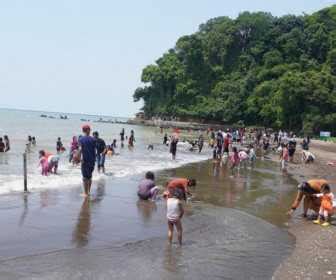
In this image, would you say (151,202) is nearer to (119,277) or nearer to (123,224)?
(123,224)

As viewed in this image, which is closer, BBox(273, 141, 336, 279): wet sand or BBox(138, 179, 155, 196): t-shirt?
BBox(273, 141, 336, 279): wet sand

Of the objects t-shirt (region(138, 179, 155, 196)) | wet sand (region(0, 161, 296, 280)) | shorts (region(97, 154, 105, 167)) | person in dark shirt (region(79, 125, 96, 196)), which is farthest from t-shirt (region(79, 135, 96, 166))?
shorts (region(97, 154, 105, 167))

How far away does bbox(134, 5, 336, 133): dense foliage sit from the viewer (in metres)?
66.2

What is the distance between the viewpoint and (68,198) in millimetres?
13062

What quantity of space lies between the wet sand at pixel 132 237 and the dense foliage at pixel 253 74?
53.7 m

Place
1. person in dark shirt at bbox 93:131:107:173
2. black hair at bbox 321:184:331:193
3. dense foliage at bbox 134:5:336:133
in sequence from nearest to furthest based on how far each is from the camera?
black hair at bbox 321:184:331:193
person in dark shirt at bbox 93:131:107:173
dense foliage at bbox 134:5:336:133

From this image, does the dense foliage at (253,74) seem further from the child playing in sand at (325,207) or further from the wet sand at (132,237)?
the child playing in sand at (325,207)

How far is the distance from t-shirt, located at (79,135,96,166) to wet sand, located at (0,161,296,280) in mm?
1033

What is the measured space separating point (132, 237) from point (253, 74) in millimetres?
84064

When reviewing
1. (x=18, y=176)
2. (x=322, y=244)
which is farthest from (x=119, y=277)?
(x=18, y=176)

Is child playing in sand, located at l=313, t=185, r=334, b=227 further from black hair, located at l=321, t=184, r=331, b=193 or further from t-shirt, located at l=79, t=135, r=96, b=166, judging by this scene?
t-shirt, located at l=79, t=135, r=96, b=166

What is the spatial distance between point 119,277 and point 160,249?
1.68m

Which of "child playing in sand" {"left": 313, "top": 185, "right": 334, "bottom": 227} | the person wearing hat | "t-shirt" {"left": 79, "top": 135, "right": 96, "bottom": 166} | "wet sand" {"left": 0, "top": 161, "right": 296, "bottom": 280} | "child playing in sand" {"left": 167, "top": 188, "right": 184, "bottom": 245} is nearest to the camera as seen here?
"wet sand" {"left": 0, "top": 161, "right": 296, "bottom": 280}

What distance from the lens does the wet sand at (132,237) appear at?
23.7ft
